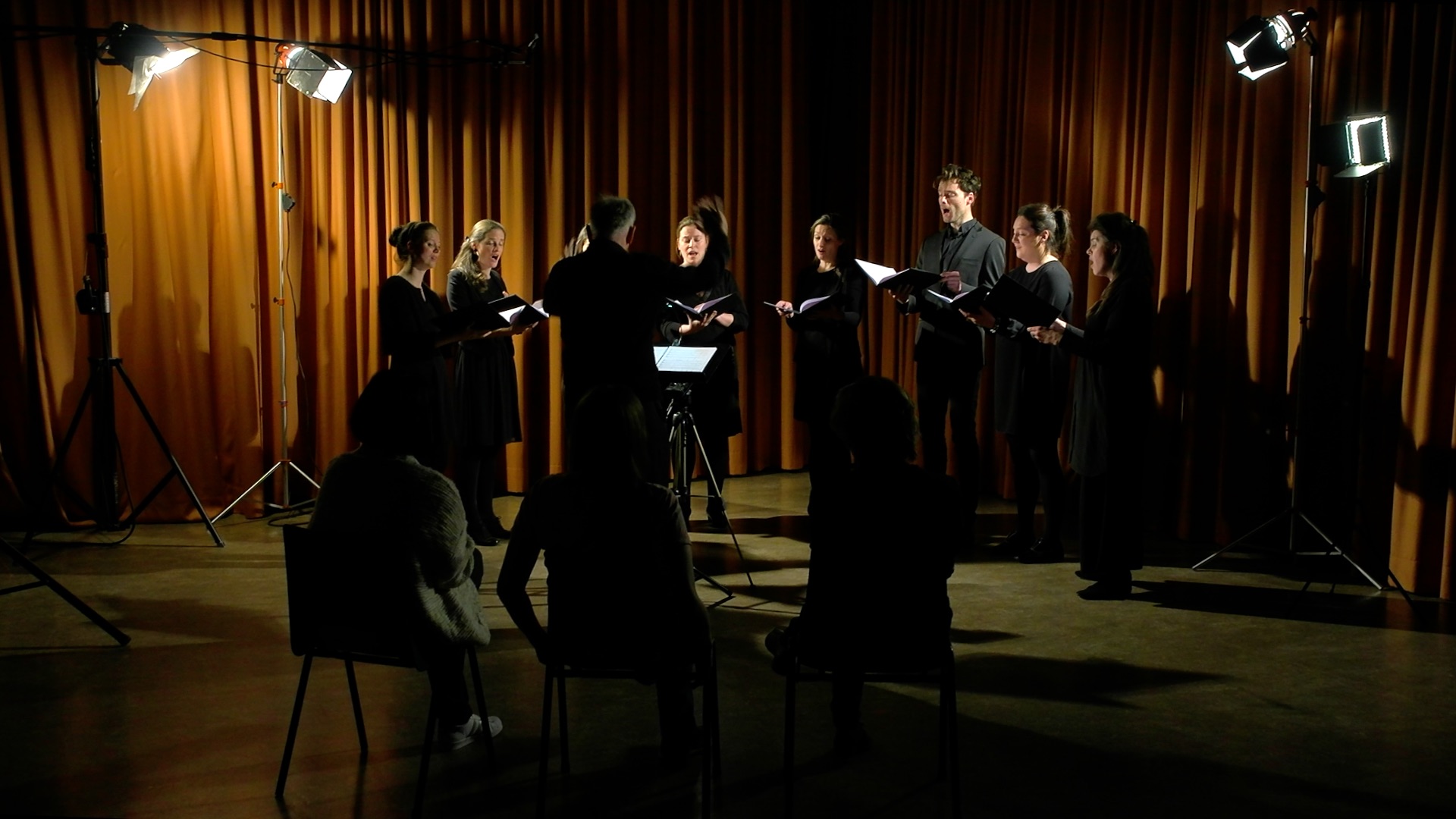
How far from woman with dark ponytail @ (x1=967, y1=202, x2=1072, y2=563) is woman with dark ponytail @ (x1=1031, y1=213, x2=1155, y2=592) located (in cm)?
44

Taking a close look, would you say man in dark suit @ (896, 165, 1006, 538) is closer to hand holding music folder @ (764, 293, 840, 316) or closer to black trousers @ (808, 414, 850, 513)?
hand holding music folder @ (764, 293, 840, 316)

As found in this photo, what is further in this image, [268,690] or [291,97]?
[291,97]

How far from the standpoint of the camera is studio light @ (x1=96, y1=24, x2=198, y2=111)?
5.44m

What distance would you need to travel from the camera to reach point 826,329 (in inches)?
238

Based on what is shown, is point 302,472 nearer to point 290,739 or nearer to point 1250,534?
point 290,739

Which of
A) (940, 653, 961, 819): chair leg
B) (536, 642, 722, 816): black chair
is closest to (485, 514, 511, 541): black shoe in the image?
(536, 642, 722, 816): black chair

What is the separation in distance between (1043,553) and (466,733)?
2.92m

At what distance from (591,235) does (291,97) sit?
282cm

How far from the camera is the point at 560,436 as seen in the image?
684 centimetres

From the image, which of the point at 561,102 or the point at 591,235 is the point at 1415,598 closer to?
the point at 591,235

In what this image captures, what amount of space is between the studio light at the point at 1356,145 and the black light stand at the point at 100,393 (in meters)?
4.93

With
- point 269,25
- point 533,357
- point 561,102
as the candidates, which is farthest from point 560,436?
point 269,25

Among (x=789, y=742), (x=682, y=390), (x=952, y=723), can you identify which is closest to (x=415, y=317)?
(x=682, y=390)

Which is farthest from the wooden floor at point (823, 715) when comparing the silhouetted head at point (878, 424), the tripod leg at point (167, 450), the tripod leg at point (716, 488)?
the tripod leg at point (167, 450)
